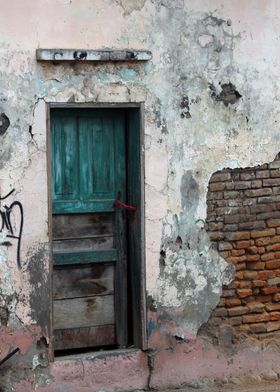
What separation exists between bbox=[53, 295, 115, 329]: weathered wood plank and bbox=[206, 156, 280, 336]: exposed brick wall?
835 mm

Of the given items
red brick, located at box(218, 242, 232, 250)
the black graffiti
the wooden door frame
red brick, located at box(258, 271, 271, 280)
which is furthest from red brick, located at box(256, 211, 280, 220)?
the black graffiti

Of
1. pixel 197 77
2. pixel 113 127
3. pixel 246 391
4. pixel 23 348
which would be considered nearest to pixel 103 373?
pixel 23 348

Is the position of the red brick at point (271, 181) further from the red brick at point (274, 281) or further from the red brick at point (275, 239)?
the red brick at point (274, 281)

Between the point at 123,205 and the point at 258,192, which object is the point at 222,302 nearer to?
the point at 258,192

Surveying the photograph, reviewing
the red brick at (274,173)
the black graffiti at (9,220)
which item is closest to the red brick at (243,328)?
the red brick at (274,173)

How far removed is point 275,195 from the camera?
8.09 m

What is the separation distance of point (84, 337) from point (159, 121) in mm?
1730

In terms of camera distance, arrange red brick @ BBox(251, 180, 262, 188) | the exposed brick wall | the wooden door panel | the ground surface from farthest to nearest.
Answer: red brick @ BBox(251, 180, 262, 188) < the exposed brick wall < the ground surface < the wooden door panel

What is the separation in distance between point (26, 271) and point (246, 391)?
2.01 meters

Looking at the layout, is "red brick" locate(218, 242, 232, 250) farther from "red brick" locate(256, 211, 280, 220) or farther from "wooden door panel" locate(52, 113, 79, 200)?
"wooden door panel" locate(52, 113, 79, 200)

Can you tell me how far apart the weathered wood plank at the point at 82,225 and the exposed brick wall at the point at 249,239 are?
0.79 meters

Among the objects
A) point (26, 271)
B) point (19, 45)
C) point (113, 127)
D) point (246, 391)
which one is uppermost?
point (19, 45)

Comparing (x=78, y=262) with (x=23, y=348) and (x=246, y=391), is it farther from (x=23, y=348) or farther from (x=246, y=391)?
(x=246, y=391)

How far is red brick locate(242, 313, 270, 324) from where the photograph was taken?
8039 millimetres
